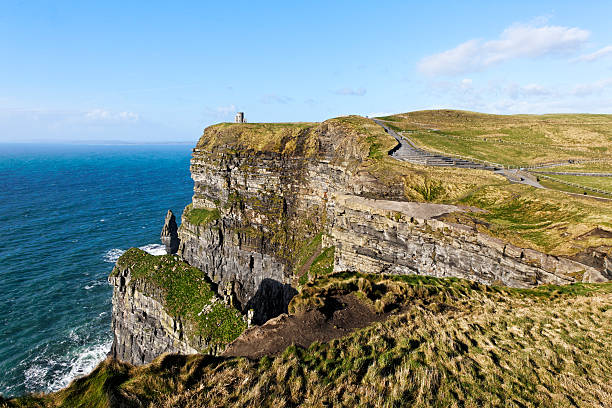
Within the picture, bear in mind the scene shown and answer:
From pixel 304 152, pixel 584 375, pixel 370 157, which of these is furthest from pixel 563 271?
pixel 304 152

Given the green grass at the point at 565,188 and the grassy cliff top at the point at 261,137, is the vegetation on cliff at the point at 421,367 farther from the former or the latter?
the grassy cliff top at the point at 261,137

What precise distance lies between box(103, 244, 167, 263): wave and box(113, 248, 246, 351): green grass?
94.9 feet

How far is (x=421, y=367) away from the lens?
936cm

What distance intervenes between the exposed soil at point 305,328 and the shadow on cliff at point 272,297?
26844mm

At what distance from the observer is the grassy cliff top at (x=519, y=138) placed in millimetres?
38250

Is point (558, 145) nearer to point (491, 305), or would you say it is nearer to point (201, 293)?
point (491, 305)

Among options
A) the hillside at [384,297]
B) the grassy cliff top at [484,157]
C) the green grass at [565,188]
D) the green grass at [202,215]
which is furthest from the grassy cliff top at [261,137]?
the green grass at [565,188]

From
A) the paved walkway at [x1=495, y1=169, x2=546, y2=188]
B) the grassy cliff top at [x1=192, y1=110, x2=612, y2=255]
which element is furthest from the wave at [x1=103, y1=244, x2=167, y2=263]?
the paved walkway at [x1=495, y1=169, x2=546, y2=188]

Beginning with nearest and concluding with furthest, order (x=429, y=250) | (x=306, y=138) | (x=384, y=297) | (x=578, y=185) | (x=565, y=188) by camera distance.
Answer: (x=384, y=297) < (x=429, y=250) < (x=565, y=188) < (x=578, y=185) < (x=306, y=138)

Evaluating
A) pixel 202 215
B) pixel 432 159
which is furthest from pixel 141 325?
pixel 432 159

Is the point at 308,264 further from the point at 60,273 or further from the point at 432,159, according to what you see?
the point at 60,273

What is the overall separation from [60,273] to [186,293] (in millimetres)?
39765

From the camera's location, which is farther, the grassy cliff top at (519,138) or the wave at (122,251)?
the wave at (122,251)

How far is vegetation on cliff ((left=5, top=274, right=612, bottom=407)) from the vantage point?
25.9 feet
